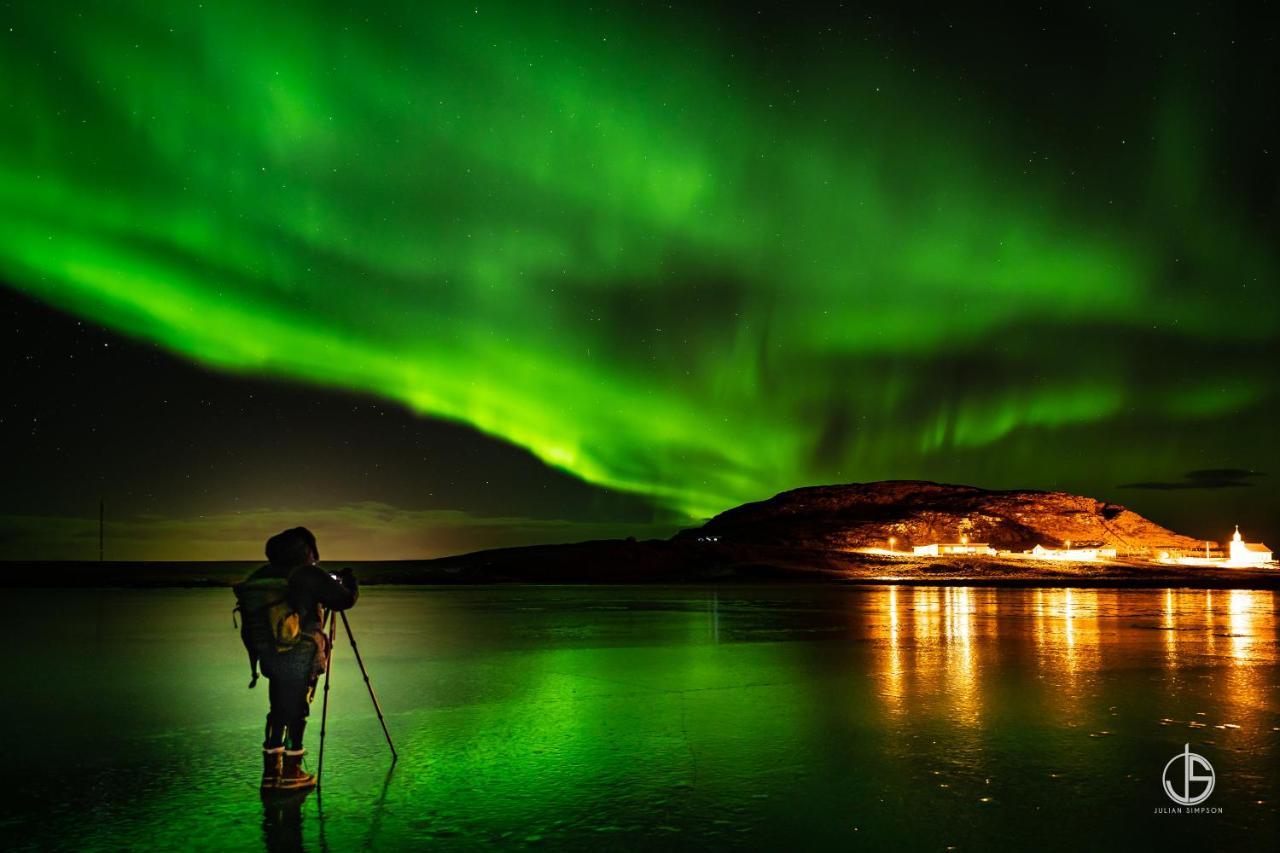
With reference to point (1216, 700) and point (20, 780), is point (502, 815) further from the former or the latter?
point (1216, 700)

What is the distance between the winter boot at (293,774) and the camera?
8.19 metres

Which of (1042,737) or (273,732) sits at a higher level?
(273,732)

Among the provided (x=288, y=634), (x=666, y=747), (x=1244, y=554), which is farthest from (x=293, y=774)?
(x=1244, y=554)

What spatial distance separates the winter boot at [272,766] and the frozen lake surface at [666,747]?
0.20 meters

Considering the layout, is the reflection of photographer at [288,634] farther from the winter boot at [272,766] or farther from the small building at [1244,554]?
the small building at [1244,554]

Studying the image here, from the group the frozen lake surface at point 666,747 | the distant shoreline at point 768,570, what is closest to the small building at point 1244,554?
the distant shoreline at point 768,570

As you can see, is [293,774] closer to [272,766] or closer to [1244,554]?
[272,766]

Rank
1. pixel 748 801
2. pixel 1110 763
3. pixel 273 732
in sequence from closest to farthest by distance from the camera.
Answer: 1. pixel 748 801
2. pixel 273 732
3. pixel 1110 763

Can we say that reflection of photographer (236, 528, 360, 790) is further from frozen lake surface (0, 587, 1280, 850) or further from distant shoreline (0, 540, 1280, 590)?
distant shoreline (0, 540, 1280, 590)

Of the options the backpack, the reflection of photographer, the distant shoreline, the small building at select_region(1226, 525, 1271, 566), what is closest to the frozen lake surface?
the reflection of photographer

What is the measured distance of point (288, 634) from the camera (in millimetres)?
8094

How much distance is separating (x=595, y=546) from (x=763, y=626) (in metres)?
→ 112

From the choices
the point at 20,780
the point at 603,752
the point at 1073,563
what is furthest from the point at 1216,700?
the point at 1073,563

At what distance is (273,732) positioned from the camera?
830 centimetres
